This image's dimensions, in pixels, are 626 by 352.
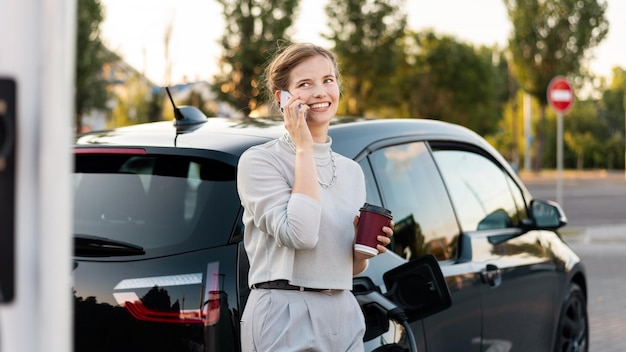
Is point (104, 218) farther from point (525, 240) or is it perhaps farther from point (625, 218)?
point (625, 218)

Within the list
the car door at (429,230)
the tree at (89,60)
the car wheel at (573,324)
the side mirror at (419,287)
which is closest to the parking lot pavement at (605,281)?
the car wheel at (573,324)

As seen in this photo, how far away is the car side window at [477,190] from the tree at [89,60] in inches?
1300

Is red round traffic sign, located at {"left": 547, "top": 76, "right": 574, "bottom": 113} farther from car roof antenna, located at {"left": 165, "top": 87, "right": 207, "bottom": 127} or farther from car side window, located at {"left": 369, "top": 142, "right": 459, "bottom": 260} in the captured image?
car roof antenna, located at {"left": 165, "top": 87, "right": 207, "bottom": 127}

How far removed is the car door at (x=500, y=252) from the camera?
4.54 meters

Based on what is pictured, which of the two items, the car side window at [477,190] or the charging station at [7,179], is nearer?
the charging station at [7,179]

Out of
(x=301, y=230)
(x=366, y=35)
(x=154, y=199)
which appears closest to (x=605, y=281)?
(x=154, y=199)

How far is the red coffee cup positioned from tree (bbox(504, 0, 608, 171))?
49.2 meters

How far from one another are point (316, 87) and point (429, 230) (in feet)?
4.71

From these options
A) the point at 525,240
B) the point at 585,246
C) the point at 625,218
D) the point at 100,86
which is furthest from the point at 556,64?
the point at 525,240

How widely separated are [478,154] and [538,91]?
1855 inches

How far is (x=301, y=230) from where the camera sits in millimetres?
2723

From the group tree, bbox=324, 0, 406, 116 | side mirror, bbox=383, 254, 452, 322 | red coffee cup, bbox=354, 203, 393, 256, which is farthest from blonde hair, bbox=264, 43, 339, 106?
tree, bbox=324, 0, 406, 116

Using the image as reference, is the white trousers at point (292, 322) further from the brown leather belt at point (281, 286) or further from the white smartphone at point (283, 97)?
the white smartphone at point (283, 97)

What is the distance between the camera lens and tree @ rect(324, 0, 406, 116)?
50938 millimetres
